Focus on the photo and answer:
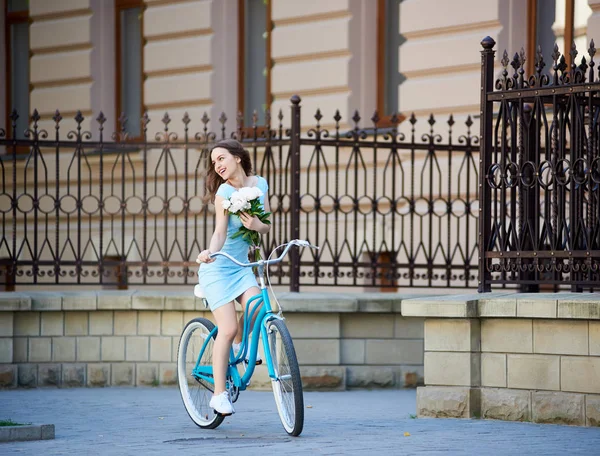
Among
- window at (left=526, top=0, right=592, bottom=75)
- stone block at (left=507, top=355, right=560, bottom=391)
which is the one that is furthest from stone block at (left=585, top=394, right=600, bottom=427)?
window at (left=526, top=0, right=592, bottom=75)

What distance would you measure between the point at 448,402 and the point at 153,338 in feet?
12.4

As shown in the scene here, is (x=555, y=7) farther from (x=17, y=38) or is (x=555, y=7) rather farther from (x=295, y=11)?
(x=17, y=38)

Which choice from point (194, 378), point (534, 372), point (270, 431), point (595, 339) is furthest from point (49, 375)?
point (595, 339)

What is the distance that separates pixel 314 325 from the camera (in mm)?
11594

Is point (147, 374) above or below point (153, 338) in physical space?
below

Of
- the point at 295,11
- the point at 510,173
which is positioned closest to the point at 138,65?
the point at 295,11

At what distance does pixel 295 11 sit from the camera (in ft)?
52.6

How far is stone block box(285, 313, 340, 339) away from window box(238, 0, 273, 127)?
232 inches

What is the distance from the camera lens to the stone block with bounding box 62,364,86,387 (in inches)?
475

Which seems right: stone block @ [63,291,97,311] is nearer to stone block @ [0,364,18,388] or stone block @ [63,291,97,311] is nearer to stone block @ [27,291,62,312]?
stone block @ [27,291,62,312]

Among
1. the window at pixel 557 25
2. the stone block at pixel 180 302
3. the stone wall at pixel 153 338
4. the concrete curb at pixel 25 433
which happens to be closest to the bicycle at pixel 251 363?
the concrete curb at pixel 25 433

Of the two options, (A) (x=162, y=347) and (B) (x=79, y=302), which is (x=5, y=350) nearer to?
(B) (x=79, y=302)

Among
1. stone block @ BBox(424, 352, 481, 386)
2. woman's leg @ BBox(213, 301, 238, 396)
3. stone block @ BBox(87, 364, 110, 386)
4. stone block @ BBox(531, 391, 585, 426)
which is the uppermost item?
woman's leg @ BBox(213, 301, 238, 396)

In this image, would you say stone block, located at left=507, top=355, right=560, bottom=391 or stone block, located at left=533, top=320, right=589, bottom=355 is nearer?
stone block, located at left=533, top=320, right=589, bottom=355
